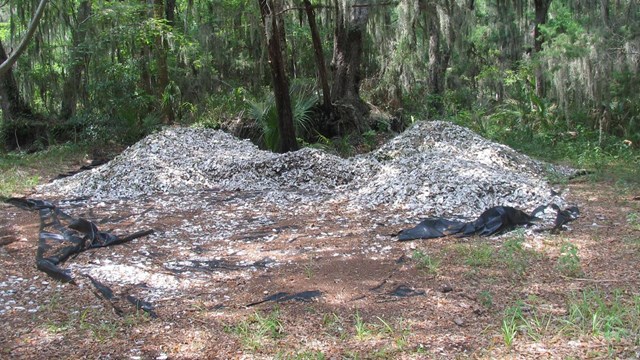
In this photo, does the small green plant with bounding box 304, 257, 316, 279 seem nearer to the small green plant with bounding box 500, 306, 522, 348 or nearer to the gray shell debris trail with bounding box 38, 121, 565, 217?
the small green plant with bounding box 500, 306, 522, 348

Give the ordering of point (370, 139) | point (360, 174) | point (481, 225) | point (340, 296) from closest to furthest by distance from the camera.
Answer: point (340, 296) < point (481, 225) < point (360, 174) < point (370, 139)

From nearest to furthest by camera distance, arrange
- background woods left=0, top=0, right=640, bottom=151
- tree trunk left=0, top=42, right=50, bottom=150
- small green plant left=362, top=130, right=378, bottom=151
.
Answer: background woods left=0, top=0, right=640, bottom=151
small green plant left=362, top=130, right=378, bottom=151
tree trunk left=0, top=42, right=50, bottom=150

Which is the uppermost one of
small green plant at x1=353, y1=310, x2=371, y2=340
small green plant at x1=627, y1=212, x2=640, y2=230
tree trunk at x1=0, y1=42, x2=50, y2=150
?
tree trunk at x1=0, y1=42, x2=50, y2=150

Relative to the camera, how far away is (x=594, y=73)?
8.84 m

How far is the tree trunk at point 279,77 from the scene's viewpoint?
8.44 meters

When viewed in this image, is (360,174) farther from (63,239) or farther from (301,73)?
(301,73)

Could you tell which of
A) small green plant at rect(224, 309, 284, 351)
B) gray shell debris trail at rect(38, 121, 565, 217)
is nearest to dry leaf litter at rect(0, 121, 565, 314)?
gray shell debris trail at rect(38, 121, 565, 217)

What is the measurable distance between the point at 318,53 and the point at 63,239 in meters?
6.29

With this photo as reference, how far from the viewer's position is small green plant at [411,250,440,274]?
4059 millimetres

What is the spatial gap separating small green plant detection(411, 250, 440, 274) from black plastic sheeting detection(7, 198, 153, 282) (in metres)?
2.47

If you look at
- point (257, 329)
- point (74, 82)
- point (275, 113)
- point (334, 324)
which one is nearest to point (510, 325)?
point (334, 324)

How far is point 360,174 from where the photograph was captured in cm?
756

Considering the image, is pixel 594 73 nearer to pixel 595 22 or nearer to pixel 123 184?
pixel 595 22

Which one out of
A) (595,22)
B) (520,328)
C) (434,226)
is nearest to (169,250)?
(434,226)
